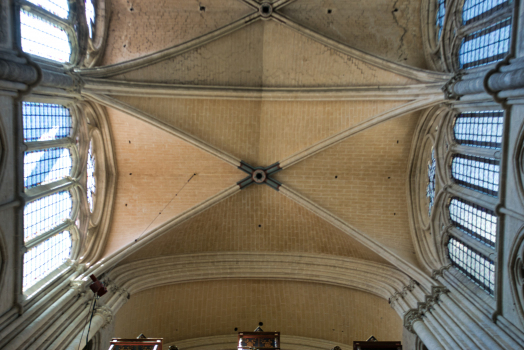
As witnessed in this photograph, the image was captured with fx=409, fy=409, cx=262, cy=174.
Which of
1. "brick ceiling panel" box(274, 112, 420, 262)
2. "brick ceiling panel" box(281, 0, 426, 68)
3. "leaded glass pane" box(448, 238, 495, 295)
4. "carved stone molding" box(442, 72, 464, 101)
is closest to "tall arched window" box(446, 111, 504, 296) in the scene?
"leaded glass pane" box(448, 238, 495, 295)

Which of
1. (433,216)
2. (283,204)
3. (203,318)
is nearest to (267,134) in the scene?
(283,204)

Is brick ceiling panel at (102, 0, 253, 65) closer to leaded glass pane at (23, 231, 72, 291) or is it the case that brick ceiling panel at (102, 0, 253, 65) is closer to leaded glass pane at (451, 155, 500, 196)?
leaded glass pane at (23, 231, 72, 291)

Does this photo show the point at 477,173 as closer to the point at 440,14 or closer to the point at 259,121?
the point at 440,14

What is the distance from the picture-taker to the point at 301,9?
14.6m

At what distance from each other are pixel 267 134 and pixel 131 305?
810 cm

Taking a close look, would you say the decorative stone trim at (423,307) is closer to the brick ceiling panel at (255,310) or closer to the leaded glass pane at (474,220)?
the leaded glass pane at (474,220)

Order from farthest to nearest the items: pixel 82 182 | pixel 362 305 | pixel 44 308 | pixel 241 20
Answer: pixel 362 305 → pixel 241 20 → pixel 82 182 → pixel 44 308

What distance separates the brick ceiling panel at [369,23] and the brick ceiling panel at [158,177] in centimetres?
622

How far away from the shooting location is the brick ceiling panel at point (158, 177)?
15250 millimetres

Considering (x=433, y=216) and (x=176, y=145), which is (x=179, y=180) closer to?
(x=176, y=145)

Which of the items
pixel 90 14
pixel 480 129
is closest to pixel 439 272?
pixel 480 129

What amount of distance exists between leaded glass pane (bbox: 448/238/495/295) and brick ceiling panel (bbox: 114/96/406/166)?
5165mm

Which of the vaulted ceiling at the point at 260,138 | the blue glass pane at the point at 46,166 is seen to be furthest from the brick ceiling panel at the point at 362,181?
the blue glass pane at the point at 46,166

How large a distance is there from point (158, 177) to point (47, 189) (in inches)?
199
